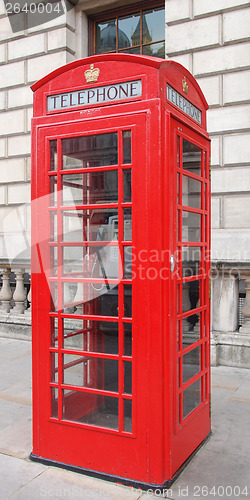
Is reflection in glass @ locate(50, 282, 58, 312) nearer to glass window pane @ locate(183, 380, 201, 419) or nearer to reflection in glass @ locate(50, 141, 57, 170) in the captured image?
reflection in glass @ locate(50, 141, 57, 170)

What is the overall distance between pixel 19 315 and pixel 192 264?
4398 mm

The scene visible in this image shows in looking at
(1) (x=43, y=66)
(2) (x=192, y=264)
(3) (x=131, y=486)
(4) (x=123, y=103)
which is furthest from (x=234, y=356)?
(1) (x=43, y=66)

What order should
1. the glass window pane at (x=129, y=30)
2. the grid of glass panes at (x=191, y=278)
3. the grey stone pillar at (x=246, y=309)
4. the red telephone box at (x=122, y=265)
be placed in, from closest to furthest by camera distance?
the red telephone box at (x=122, y=265)
the grid of glass panes at (x=191, y=278)
the grey stone pillar at (x=246, y=309)
the glass window pane at (x=129, y=30)

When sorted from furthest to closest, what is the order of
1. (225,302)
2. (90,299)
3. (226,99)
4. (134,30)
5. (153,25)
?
1. (134,30)
2. (153,25)
3. (226,99)
4. (225,302)
5. (90,299)

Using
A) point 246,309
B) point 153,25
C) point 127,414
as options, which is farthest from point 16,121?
point 127,414

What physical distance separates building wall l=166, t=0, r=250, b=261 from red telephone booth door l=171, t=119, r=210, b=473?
121 inches

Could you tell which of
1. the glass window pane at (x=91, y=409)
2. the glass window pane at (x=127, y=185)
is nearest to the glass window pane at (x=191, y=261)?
the glass window pane at (x=127, y=185)

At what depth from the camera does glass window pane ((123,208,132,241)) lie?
8.50 ft

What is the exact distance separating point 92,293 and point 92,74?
1496 millimetres

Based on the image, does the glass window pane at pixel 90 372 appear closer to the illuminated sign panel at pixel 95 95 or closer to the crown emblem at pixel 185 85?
the illuminated sign panel at pixel 95 95

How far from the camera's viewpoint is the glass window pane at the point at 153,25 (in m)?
7.29

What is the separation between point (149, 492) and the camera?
258 centimetres

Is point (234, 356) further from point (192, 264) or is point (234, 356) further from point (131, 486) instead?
point (131, 486)

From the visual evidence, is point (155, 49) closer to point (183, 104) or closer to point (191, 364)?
point (183, 104)
